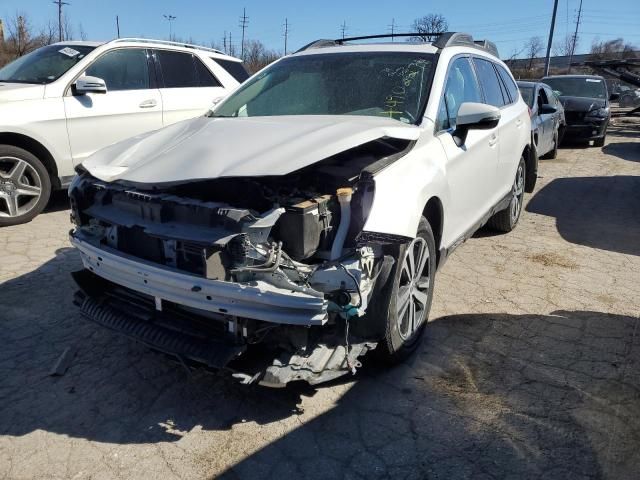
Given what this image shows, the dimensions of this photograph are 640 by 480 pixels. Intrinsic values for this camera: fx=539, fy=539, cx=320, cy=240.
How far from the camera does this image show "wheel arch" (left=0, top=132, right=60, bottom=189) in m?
5.64

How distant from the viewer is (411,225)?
2826 mm

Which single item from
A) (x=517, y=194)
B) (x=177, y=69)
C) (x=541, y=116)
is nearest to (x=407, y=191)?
(x=517, y=194)

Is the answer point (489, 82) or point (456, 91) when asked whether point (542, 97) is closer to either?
point (489, 82)

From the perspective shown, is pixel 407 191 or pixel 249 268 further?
pixel 407 191

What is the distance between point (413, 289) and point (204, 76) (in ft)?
17.1

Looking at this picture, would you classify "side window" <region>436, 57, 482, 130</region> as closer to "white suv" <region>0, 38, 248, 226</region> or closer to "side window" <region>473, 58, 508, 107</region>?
"side window" <region>473, 58, 508, 107</region>

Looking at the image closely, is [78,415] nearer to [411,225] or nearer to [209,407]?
→ [209,407]

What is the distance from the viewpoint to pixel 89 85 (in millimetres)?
5758

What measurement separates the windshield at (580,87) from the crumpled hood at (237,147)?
12.2 m

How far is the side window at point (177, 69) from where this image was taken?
689 centimetres

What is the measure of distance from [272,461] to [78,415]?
3.57 ft

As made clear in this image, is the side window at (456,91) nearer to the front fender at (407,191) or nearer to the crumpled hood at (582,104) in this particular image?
the front fender at (407,191)

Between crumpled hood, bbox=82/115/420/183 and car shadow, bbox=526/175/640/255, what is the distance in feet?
11.9

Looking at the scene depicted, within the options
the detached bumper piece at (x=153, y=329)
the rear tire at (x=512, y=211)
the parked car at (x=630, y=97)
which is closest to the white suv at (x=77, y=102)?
the detached bumper piece at (x=153, y=329)
